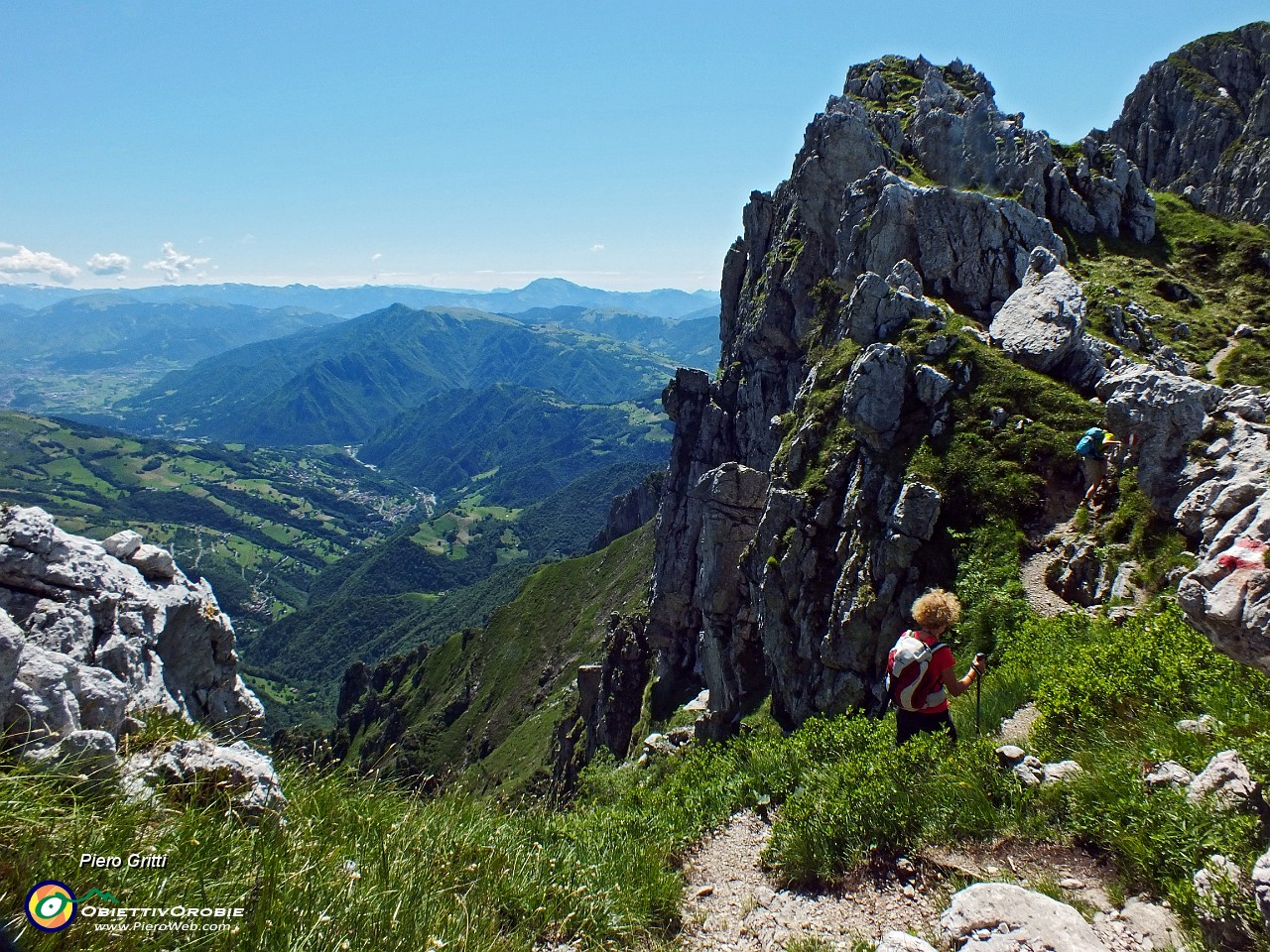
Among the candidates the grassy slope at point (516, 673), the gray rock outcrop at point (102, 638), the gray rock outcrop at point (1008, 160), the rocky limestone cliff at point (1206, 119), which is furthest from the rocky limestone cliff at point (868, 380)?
the grassy slope at point (516, 673)

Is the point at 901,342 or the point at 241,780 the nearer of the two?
the point at 241,780

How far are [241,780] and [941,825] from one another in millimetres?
7710

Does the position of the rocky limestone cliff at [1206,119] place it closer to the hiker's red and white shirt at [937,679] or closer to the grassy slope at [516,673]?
the grassy slope at [516,673]

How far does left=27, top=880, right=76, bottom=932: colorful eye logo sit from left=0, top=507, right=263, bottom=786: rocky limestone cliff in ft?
6.90

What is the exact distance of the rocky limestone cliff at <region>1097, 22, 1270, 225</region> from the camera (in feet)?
275

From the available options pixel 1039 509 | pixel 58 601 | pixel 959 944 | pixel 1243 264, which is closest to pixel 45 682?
pixel 58 601

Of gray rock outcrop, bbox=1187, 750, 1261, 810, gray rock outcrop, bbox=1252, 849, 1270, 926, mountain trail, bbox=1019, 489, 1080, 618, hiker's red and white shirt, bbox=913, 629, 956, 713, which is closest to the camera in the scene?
gray rock outcrop, bbox=1252, 849, 1270, 926

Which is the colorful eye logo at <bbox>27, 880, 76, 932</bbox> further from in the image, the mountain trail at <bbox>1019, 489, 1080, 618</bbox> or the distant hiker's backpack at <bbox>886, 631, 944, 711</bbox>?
the mountain trail at <bbox>1019, 489, 1080, 618</bbox>

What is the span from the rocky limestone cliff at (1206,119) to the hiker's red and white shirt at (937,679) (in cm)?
10139

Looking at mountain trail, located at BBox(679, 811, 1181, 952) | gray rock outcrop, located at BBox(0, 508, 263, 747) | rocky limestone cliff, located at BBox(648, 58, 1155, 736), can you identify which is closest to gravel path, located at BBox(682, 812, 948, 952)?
mountain trail, located at BBox(679, 811, 1181, 952)

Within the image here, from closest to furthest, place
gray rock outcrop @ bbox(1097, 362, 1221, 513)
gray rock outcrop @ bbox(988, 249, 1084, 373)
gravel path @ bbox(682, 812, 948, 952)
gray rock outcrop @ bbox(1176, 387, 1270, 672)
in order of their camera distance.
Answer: gray rock outcrop @ bbox(1176, 387, 1270, 672)
gravel path @ bbox(682, 812, 948, 952)
gray rock outcrop @ bbox(1097, 362, 1221, 513)
gray rock outcrop @ bbox(988, 249, 1084, 373)

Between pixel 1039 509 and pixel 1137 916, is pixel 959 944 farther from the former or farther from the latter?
pixel 1039 509

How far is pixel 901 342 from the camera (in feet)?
102

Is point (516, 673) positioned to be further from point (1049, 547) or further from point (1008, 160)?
point (1049, 547)
